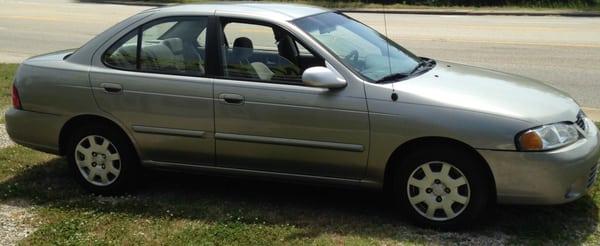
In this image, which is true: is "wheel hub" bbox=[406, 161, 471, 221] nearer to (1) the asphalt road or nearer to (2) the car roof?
(2) the car roof

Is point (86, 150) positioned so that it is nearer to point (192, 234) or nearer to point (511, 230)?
point (192, 234)

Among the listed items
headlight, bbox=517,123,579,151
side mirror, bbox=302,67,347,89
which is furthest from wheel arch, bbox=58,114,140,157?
headlight, bbox=517,123,579,151

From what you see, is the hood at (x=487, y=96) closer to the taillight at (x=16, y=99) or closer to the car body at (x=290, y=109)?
the car body at (x=290, y=109)

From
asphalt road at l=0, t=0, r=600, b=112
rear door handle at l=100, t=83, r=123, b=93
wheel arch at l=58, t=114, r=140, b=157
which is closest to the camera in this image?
rear door handle at l=100, t=83, r=123, b=93

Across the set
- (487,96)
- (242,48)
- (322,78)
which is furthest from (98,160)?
(487,96)

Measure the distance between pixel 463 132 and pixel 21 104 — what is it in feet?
11.1

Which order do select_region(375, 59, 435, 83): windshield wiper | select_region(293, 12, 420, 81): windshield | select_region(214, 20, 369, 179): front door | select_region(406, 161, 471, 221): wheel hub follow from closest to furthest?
select_region(406, 161, 471, 221): wheel hub → select_region(214, 20, 369, 179): front door → select_region(375, 59, 435, 83): windshield wiper → select_region(293, 12, 420, 81): windshield

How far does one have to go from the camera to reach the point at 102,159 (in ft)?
16.8

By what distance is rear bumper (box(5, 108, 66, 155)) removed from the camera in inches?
203

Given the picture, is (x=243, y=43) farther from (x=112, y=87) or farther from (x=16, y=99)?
(x=16, y=99)

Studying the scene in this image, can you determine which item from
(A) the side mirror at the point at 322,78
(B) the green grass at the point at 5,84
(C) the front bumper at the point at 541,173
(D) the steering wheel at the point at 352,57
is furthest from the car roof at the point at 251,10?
(B) the green grass at the point at 5,84

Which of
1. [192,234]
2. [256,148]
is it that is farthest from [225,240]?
[256,148]

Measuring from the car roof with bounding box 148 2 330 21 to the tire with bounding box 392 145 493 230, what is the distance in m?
1.37

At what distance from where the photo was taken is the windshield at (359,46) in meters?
4.64
